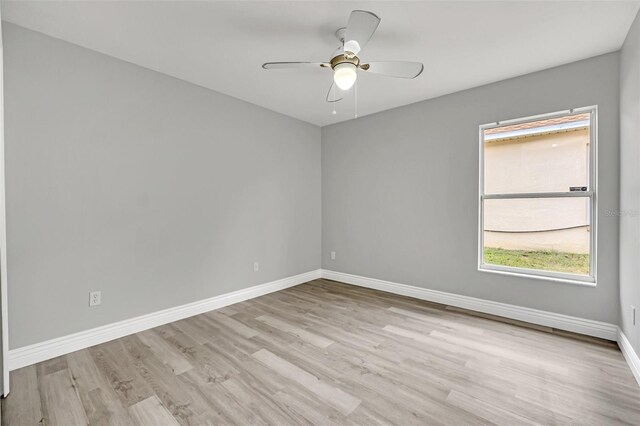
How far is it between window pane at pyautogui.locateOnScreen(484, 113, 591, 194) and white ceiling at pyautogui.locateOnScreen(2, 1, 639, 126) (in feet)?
1.91

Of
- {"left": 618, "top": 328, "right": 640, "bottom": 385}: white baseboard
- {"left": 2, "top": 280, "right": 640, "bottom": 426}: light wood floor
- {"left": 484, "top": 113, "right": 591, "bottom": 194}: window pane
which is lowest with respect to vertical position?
{"left": 2, "top": 280, "right": 640, "bottom": 426}: light wood floor

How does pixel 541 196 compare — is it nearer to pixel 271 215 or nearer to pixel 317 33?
pixel 317 33

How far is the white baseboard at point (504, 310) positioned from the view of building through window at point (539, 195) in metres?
0.45

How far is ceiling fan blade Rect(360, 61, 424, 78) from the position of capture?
2.11m

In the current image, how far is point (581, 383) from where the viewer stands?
196 cm

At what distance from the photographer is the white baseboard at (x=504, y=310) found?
8.63 ft

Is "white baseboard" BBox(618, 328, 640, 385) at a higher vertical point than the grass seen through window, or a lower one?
lower

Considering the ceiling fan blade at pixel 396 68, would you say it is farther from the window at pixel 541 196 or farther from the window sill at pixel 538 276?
the window sill at pixel 538 276

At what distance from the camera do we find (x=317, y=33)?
226 centimetres

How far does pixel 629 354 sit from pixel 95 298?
432 centimetres

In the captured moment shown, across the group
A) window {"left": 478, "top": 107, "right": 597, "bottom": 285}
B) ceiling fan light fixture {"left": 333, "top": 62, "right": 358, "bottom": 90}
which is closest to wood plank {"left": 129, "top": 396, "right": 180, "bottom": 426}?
ceiling fan light fixture {"left": 333, "top": 62, "right": 358, "bottom": 90}

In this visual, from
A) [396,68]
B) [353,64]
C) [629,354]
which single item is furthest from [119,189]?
[629,354]

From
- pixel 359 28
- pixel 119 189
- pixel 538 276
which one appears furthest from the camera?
pixel 538 276

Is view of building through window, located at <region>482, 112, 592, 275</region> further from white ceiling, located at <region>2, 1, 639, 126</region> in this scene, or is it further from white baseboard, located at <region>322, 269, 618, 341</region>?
white ceiling, located at <region>2, 1, 639, 126</region>
